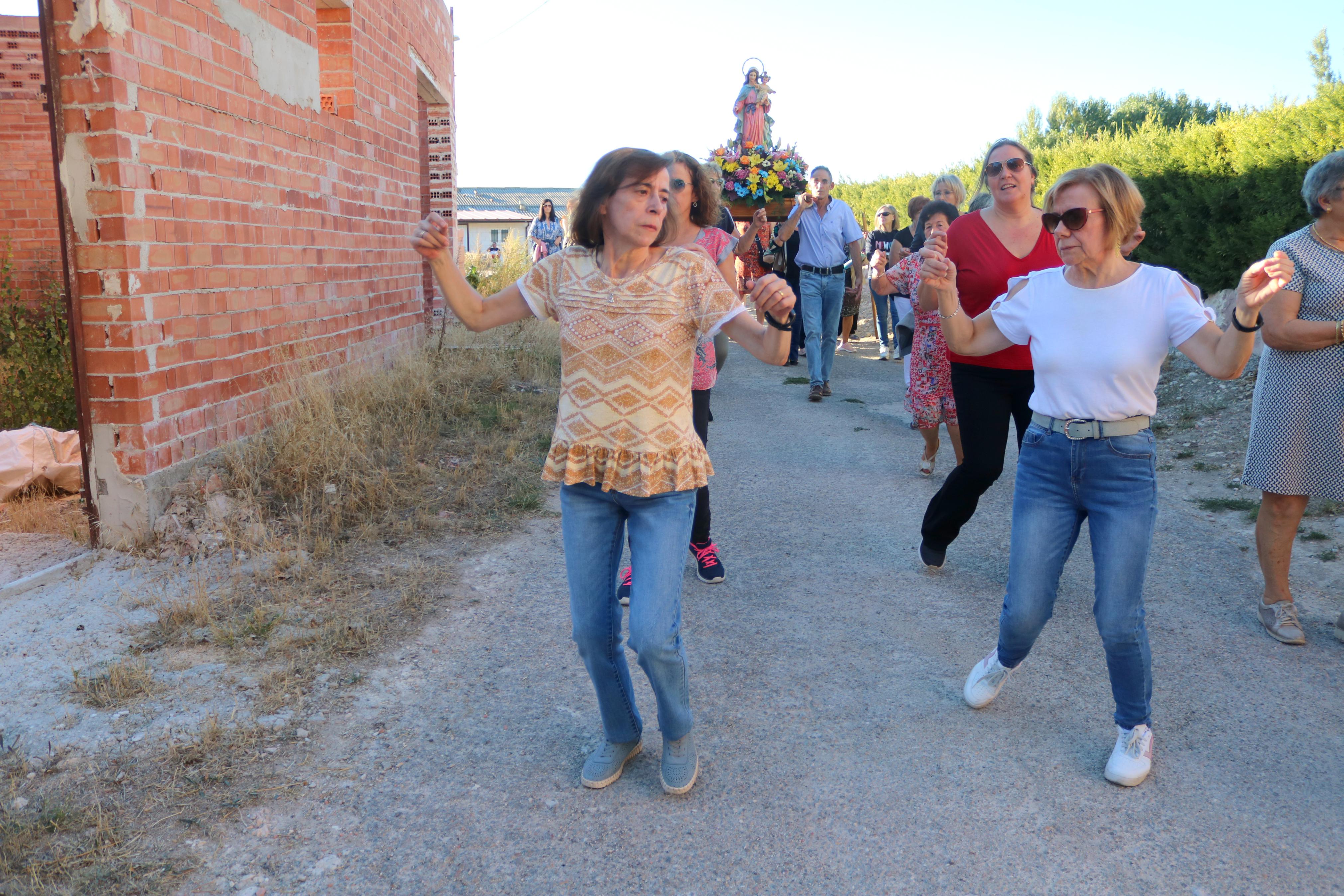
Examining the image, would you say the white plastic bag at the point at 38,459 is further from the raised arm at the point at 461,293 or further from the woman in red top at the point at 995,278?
the woman in red top at the point at 995,278

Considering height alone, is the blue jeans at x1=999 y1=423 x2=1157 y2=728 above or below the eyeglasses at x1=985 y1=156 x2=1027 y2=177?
below

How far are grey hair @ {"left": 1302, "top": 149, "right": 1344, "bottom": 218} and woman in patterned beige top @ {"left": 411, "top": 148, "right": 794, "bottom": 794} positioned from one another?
8.64 ft

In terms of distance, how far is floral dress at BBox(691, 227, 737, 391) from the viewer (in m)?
4.28

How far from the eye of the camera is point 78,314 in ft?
14.6

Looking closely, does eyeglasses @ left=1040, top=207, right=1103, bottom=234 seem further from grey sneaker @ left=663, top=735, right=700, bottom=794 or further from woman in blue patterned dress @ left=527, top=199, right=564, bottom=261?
woman in blue patterned dress @ left=527, top=199, right=564, bottom=261

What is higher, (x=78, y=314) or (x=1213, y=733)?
(x=78, y=314)

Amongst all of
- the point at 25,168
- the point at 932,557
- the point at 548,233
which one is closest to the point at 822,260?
the point at 932,557

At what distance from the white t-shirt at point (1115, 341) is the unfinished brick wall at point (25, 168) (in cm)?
1006

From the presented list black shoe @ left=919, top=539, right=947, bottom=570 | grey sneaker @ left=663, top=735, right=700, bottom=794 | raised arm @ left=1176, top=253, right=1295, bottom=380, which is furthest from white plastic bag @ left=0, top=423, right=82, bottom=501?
raised arm @ left=1176, top=253, right=1295, bottom=380

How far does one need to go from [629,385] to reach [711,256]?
5.57ft

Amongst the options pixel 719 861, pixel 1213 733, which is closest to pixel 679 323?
pixel 719 861

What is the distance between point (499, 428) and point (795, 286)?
15.0 feet

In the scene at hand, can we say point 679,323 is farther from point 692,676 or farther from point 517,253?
point 517,253

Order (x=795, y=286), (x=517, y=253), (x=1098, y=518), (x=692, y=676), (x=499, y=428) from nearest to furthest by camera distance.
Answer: (x=1098, y=518)
(x=692, y=676)
(x=499, y=428)
(x=795, y=286)
(x=517, y=253)
